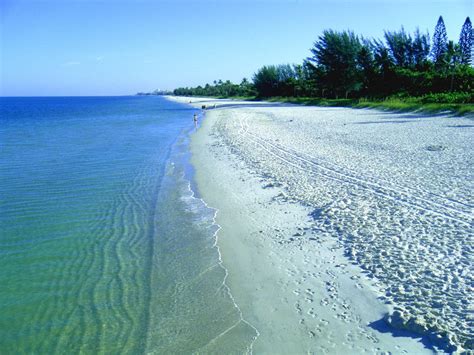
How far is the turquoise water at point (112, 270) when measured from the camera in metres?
5.07

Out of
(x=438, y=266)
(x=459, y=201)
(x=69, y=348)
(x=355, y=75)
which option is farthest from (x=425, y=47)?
(x=69, y=348)

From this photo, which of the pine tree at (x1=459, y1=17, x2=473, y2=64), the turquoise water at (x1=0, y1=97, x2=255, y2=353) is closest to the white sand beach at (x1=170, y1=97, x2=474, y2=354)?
the turquoise water at (x1=0, y1=97, x2=255, y2=353)

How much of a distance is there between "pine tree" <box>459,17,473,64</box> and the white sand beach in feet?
124

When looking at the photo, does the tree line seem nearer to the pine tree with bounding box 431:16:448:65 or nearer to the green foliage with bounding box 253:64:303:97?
the pine tree with bounding box 431:16:448:65

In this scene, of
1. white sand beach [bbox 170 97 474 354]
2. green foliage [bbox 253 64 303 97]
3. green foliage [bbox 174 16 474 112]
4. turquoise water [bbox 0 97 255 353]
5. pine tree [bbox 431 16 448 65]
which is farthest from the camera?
green foliage [bbox 253 64 303 97]

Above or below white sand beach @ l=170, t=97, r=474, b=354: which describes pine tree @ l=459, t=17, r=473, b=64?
above

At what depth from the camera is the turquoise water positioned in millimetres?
5070

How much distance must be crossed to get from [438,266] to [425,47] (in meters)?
50.8

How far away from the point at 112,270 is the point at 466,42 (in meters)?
51.0

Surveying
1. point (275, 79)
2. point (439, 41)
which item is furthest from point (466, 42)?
point (275, 79)

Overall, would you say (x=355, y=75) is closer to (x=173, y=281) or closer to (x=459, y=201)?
(x=459, y=201)

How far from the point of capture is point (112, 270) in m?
6.98

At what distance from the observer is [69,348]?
4906 mm

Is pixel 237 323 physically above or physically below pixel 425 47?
below
